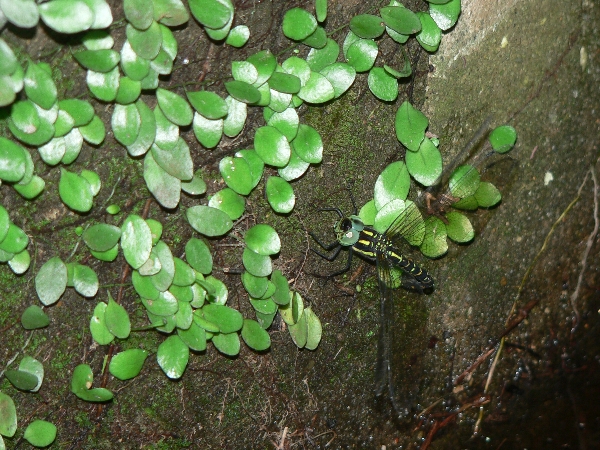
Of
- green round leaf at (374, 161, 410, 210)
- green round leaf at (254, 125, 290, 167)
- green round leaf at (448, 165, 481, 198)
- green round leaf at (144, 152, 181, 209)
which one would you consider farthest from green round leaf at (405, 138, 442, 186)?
green round leaf at (144, 152, 181, 209)

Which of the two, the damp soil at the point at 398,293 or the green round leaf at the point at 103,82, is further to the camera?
the damp soil at the point at 398,293

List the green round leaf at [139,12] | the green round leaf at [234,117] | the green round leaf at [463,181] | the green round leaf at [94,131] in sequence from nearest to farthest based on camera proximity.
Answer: the green round leaf at [139,12] → the green round leaf at [94,131] → the green round leaf at [234,117] → the green round leaf at [463,181]

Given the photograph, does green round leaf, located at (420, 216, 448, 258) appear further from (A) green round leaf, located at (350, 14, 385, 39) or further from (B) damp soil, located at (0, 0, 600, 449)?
(A) green round leaf, located at (350, 14, 385, 39)

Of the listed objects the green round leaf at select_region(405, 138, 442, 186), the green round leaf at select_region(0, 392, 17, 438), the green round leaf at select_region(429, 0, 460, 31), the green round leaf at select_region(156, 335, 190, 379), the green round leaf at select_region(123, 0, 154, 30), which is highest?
the green round leaf at select_region(429, 0, 460, 31)

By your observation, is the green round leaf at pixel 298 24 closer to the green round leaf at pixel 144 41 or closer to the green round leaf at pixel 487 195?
the green round leaf at pixel 144 41

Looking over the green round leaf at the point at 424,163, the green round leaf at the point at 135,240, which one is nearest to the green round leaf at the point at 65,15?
the green round leaf at the point at 135,240

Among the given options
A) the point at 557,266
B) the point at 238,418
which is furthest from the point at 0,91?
the point at 557,266
